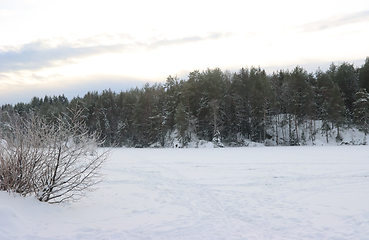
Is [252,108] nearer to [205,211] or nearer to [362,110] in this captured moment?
[362,110]

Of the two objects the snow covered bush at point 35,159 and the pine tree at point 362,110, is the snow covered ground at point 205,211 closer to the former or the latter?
the snow covered bush at point 35,159

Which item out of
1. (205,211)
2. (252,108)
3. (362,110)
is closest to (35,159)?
(205,211)

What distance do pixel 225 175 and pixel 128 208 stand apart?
7.34 m

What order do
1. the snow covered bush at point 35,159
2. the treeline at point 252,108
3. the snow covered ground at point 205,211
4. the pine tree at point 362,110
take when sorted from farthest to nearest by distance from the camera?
the treeline at point 252,108, the pine tree at point 362,110, the snow covered bush at point 35,159, the snow covered ground at point 205,211

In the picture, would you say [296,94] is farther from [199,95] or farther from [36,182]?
[36,182]

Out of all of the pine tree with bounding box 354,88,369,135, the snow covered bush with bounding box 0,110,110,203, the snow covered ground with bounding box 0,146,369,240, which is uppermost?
the pine tree with bounding box 354,88,369,135

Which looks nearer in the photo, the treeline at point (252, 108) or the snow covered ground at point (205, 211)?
the snow covered ground at point (205, 211)

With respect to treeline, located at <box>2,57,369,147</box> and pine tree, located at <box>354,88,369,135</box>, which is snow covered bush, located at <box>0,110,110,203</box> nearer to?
treeline, located at <box>2,57,369,147</box>

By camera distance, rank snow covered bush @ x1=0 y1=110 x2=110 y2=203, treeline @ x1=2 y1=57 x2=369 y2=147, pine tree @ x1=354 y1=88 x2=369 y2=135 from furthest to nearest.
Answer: treeline @ x1=2 y1=57 x2=369 y2=147, pine tree @ x1=354 y1=88 x2=369 y2=135, snow covered bush @ x1=0 y1=110 x2=110 y2=203

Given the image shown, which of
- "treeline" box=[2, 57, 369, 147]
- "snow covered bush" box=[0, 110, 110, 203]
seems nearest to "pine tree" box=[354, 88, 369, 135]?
"treeline" box=[2, 57, 369, 147]

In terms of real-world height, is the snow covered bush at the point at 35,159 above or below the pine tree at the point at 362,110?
below

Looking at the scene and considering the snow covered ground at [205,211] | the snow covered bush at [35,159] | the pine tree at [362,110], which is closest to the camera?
the snow covered ground at [205,211]

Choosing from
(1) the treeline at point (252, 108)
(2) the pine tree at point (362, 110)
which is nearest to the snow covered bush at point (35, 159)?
(1) the treeline at point (252, 108)

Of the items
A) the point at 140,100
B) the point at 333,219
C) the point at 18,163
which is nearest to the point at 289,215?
the point at 333,219
